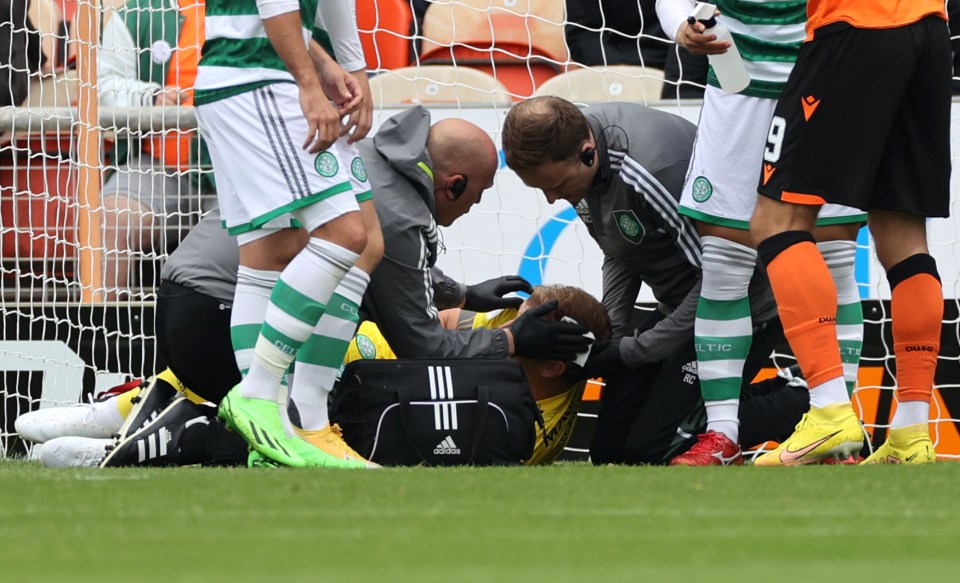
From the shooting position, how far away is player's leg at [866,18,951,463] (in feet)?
10.7

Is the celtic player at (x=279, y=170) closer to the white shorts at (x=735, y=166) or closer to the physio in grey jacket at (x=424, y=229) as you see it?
the physio in grey jacket at (x=424, y=229)

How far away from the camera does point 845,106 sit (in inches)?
123

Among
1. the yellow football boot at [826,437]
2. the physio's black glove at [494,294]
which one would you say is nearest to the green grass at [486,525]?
the yellow football boot at [826,437]

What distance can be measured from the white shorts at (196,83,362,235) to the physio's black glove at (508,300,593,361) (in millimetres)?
739

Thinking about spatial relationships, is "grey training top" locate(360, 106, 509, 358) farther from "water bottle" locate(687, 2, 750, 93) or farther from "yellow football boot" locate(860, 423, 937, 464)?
"yellow football boot" locate(860, 423, 937, 464)

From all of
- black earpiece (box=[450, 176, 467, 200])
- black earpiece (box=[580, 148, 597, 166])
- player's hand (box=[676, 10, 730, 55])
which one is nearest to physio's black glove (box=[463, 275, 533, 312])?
black earpiece (box=[450, 176, 467, 200])

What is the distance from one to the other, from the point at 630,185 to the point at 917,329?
82 centimetres

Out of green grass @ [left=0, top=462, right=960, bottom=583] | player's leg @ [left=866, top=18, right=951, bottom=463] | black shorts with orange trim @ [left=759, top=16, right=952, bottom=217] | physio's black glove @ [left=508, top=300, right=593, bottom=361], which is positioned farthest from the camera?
physio's black glove @ [left=508, top=300, right=593, bottom=361]

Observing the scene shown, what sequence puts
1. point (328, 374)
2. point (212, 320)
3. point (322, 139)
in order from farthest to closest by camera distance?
point (212, 320), point (328, 374), point (322, 139)

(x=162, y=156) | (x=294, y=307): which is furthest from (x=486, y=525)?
(x=162, y=156)

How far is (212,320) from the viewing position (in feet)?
12.7

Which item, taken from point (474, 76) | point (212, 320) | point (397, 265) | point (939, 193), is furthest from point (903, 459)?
point (474, 76)

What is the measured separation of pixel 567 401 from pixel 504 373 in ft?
1.49

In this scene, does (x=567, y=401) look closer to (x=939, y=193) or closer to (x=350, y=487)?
(x=939, y=193)
